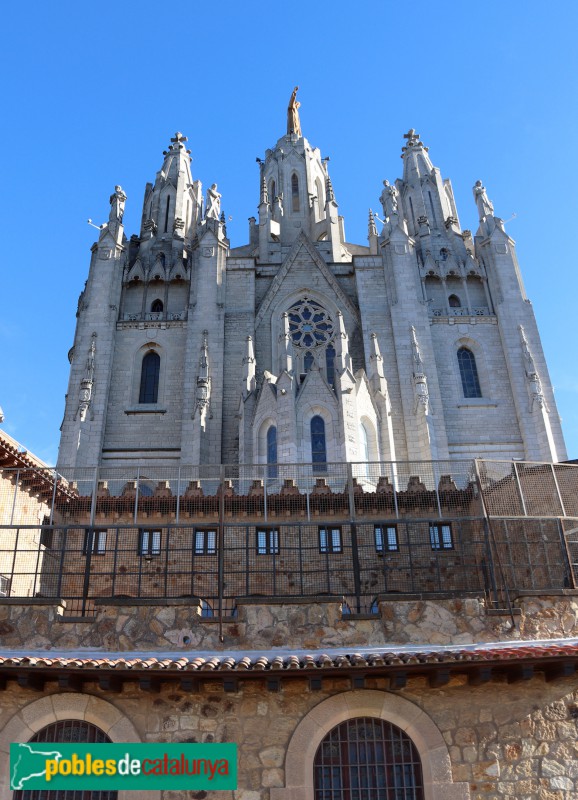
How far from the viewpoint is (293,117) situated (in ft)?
199

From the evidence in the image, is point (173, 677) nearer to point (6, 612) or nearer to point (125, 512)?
point (6, 612)

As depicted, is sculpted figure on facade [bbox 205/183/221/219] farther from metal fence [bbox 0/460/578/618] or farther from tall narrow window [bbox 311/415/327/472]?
metal fence [bbox 0/460/578/618]

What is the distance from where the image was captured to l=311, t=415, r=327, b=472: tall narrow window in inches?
1238

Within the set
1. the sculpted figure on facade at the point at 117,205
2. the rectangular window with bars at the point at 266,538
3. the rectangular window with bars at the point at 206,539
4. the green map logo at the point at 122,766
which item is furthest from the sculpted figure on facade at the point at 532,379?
the green map logo at the point at 122,766

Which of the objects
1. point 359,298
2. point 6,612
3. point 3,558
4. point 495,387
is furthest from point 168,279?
point 6,612

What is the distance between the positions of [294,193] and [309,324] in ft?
52.3

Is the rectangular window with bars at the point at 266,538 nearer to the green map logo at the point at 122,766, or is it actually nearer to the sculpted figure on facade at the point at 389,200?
the green map logo at the point at 122,766

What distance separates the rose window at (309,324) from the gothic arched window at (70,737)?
29.4 metres

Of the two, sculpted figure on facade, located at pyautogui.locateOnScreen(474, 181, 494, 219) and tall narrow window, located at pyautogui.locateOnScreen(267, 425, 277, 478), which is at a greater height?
sculpted figure on facade, located at pyautogui.locateOnScreen(474, 181, 494, 219)

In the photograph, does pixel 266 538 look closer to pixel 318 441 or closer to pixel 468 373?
pixel 318 441

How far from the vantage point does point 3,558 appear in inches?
758

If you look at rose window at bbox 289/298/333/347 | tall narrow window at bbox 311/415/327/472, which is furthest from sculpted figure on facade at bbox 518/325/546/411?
tall narrow window at bbox 311/415/327/472

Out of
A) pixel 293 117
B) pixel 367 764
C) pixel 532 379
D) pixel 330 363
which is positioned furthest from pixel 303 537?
pixel 293 117

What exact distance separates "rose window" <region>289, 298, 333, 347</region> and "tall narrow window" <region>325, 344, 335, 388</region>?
2.11 ft
